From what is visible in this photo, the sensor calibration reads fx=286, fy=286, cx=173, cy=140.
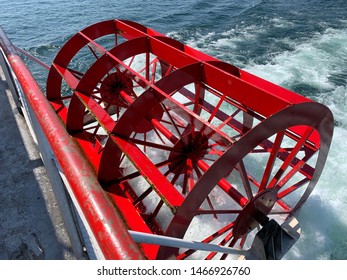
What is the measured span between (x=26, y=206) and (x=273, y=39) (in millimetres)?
11508

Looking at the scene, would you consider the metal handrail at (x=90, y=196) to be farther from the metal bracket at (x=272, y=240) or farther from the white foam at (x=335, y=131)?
the white foam at (x=335, y=131)

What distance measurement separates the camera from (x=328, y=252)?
5.16 metres

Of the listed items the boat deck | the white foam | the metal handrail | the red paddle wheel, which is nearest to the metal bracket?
the red paddle wheel

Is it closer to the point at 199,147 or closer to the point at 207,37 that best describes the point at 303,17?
the point at 207,37

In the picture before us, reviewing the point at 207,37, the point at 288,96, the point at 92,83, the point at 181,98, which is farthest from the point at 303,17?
the point at 92,83

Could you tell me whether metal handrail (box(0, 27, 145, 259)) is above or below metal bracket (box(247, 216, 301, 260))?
above

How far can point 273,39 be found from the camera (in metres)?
11.9

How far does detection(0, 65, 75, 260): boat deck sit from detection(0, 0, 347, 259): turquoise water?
422cm

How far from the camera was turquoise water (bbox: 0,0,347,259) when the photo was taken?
580 centimetres

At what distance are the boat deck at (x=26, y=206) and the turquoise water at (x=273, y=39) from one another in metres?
4.22

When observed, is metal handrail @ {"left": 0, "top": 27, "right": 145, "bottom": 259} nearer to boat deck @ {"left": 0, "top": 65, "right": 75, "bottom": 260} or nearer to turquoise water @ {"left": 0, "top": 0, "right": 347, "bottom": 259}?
boat deck @ {"left": 0, "top": 65, "right": 75, "bottom": 260}

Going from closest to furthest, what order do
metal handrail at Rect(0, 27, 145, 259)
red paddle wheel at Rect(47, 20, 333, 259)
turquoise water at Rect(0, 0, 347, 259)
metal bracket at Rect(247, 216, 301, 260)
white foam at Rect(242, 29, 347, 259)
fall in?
1. metal handrail at Rect(0, 27, 145, 259)
2. red paddle wheel at Rect(47, 20, 333, 259)
3. metal bracket at Rect(247, 216, 301, 260)
4. white foam at Rect(242, 29, 347, 259)
5. turquoise water at Rect(0, 0, 347, 259)

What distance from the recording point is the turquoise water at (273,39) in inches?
228

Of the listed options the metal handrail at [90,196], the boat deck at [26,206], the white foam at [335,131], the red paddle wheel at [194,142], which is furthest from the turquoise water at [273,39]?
the metal handrail at [90,196]
